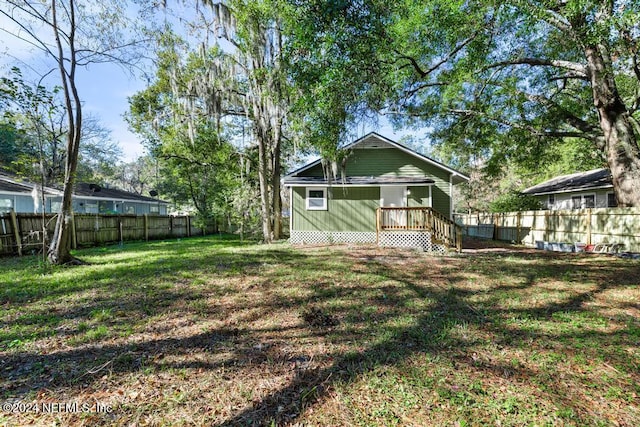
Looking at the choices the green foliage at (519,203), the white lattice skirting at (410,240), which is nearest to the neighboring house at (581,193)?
the green foliage at (519,203)

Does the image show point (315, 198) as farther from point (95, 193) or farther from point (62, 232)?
point (95, 193)

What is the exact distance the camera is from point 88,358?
282 cm

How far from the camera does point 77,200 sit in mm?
17656

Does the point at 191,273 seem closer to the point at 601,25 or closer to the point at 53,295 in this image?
the point at 53,295

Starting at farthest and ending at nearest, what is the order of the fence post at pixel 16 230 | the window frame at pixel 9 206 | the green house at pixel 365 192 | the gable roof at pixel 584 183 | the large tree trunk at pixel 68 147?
the window frame at pixel 9 206
the gable roof at pixel 584 183
the green house at pixel 365 192
the fence post at pixel 16 230
the large tree trunk at pixel 68 147

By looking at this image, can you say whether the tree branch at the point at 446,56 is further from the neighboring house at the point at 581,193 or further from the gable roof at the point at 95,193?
the gable roof at the point at 95,193

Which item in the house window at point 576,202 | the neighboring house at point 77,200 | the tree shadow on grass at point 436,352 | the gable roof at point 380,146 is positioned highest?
the gable roof at point 380,146

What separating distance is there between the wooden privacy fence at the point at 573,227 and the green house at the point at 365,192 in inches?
150

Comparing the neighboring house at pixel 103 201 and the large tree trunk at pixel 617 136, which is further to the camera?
the neighboring house at pixel 103 201

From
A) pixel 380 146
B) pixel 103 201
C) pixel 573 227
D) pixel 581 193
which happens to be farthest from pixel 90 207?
pixel 581 193

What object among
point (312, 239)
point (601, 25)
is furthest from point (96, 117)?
point (601, 25)

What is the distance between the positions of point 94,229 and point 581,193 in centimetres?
2374

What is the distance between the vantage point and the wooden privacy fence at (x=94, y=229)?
8.53m

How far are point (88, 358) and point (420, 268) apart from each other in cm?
642
